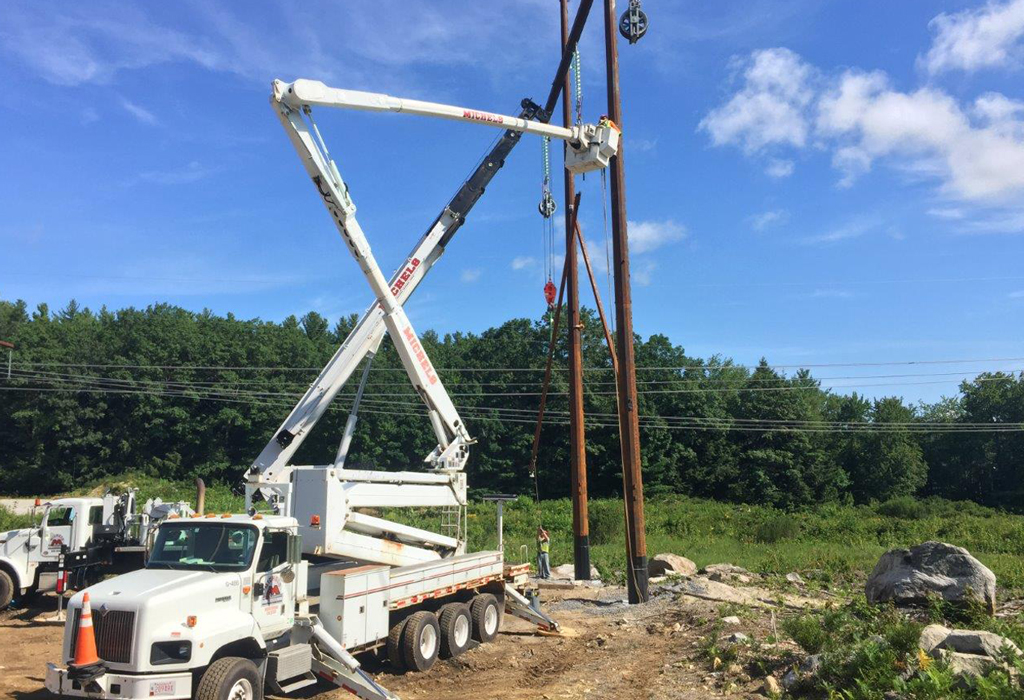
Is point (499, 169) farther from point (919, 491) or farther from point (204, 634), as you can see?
point (919, 491)

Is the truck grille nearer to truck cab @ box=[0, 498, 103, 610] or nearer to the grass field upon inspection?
the grass field

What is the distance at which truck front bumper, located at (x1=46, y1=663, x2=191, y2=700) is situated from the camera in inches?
319

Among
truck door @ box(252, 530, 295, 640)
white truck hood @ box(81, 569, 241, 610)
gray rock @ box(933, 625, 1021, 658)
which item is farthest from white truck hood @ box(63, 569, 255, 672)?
gray rock @ box(933, 625, 1021, 658)

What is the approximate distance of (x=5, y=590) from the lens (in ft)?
57.9

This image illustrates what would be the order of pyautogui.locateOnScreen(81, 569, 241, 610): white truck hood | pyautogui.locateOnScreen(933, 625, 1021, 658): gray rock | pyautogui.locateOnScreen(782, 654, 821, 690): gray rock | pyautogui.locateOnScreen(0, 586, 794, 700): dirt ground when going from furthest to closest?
pyautogui.locateOnScreen(0, 586, 794, 700): dirt ground < pyautogui.locateOnScreen(782, 654, 821, 690): gray rock < pyautogui.locateOnScreen(933, 625, 1021, 658): gray rock < pyautogui.locateOnScreen(81, 569, 241, 610): white truck hood

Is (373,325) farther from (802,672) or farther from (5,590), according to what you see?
(5,590)

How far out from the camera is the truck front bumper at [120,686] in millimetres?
8102

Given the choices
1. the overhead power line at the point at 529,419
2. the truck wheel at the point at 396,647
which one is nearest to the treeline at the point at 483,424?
the overhead power line at the point at 529,419

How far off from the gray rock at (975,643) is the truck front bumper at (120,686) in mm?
8936

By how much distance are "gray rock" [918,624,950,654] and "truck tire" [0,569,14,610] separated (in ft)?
59.9

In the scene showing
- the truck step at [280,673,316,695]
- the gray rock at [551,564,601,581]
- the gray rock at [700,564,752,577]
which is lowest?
the gray rock at [551,564,601,581]

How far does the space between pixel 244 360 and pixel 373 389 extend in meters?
12.3

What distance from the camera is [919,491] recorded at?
2630 inches

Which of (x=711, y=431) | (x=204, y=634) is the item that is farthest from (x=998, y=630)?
(x=711, y=431)
